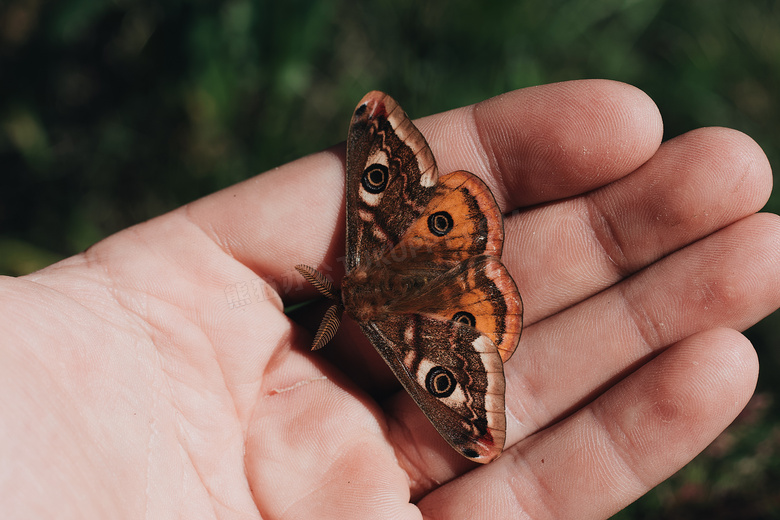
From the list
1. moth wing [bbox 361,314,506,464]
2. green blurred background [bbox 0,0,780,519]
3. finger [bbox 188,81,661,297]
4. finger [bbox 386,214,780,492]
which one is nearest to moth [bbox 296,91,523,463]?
moth wing [bbox 361,314,506,464]

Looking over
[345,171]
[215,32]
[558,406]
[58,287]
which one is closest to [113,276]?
[58,287]

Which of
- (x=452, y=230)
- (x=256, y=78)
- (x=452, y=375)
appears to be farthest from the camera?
(x=256, y=78)

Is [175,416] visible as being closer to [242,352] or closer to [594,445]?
[242,352]

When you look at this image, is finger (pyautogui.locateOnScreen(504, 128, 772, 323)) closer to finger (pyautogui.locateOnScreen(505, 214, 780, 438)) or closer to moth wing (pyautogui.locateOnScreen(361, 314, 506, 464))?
finger (pyautogui.locateOnScreen(505, 214, 780, 438))

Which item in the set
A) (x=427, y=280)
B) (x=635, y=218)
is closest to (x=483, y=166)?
(x=427, y=280)

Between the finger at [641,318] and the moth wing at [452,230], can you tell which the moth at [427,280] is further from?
the finger at [641,318]

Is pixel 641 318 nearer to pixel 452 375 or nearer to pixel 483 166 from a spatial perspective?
pixel 452 375

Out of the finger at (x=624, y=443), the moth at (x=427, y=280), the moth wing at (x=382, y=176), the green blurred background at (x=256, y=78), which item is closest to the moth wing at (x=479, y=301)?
the moth at (x=427, y=280)

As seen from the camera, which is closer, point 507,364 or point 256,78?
point 507,364
